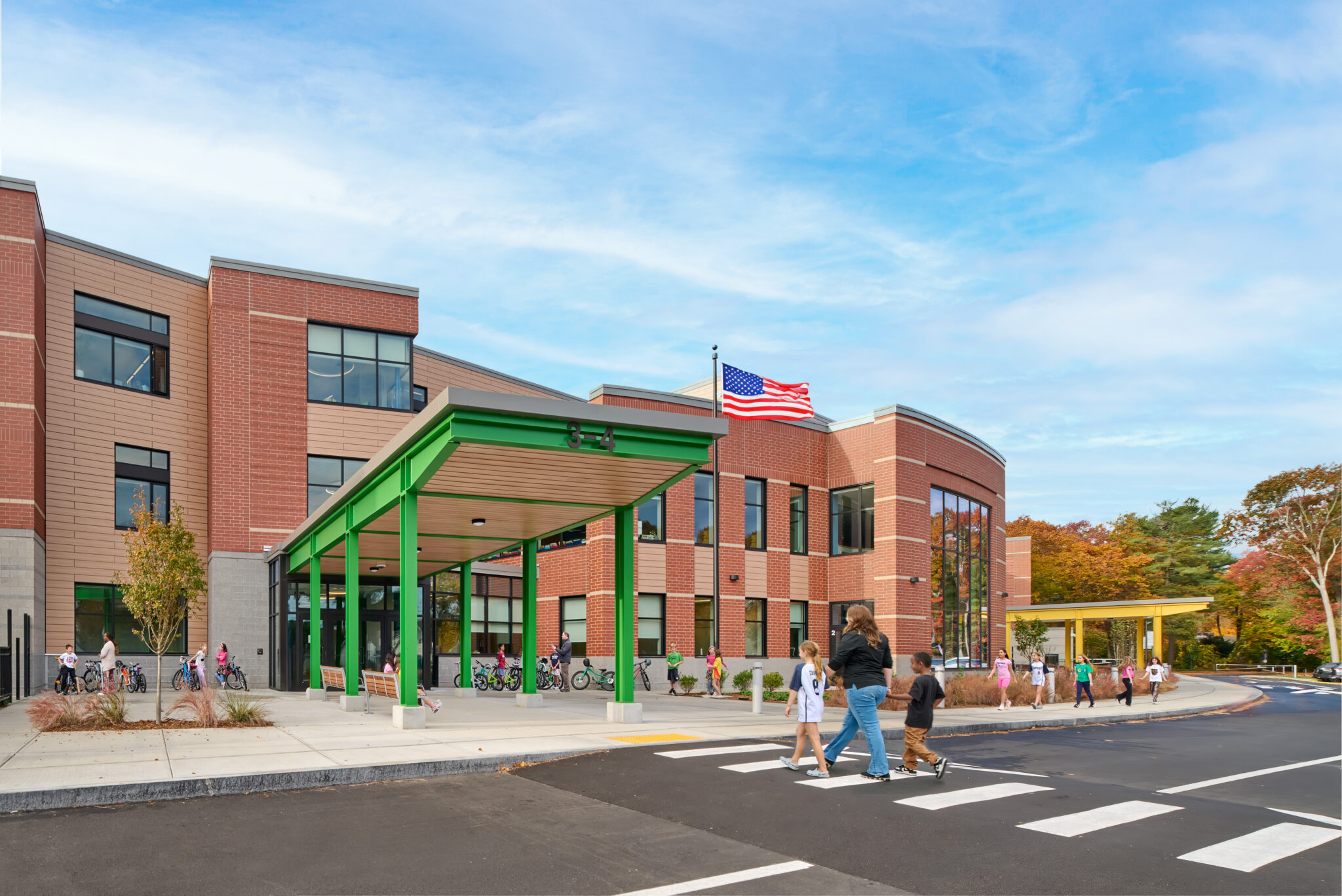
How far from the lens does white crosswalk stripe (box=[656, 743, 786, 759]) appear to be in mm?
12781

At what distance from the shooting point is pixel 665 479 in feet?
53.3

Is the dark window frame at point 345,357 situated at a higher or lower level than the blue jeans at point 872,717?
higher

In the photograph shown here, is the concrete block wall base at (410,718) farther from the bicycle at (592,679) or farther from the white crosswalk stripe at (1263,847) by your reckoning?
the bicycle at (592,679)

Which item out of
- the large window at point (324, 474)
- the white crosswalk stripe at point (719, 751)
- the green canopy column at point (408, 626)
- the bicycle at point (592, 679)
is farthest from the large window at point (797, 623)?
the white crosswalk stripe at point (719, 751)

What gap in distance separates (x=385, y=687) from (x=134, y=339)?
17.0 metres

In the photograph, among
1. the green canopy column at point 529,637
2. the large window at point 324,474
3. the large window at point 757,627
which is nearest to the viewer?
the green canopy column at point 529,637

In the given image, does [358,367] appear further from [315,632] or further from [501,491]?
[501,491]

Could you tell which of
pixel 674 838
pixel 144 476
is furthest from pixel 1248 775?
pixel 144 476

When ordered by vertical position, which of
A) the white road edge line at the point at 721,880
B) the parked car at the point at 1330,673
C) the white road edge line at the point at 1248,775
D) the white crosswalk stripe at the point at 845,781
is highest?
the white road edge line at the point at 721,880

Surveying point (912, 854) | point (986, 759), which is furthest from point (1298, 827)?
point (986, 759)

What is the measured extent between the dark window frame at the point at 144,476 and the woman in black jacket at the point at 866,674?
25.0 m

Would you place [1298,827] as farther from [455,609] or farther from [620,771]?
[455,609]

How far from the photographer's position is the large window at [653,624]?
3400 centimetres

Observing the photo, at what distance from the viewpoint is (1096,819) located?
353 inches
